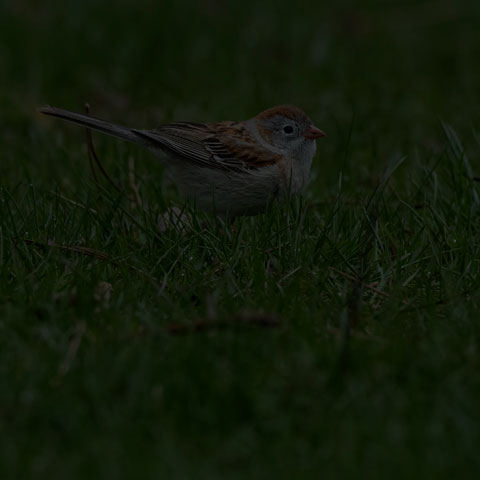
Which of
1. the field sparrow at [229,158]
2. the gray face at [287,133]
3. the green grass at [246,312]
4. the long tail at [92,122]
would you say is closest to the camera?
the green grass at [246,312]

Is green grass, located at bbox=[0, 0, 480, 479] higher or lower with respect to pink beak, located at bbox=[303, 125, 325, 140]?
lower

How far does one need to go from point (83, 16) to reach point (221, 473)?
791 centimetres

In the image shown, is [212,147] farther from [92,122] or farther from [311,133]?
[92,122]

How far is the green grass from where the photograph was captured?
3570 mm

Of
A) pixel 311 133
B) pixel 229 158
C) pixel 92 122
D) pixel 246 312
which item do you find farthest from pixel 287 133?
pixel 246 312

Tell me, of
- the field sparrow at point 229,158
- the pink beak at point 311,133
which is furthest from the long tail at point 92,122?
the pink beak at point 311,133

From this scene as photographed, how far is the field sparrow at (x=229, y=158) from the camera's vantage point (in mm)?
6117

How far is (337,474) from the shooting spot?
3.37m

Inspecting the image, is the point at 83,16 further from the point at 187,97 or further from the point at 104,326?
the point at 104,326

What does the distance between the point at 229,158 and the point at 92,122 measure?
931 millimetres

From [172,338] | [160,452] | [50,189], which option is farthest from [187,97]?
[160,452]

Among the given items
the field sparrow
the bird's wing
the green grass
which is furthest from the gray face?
the green grass

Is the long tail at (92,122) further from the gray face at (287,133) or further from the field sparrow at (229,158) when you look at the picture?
the gray face at (287,133)

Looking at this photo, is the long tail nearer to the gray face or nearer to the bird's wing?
the bird's wing
